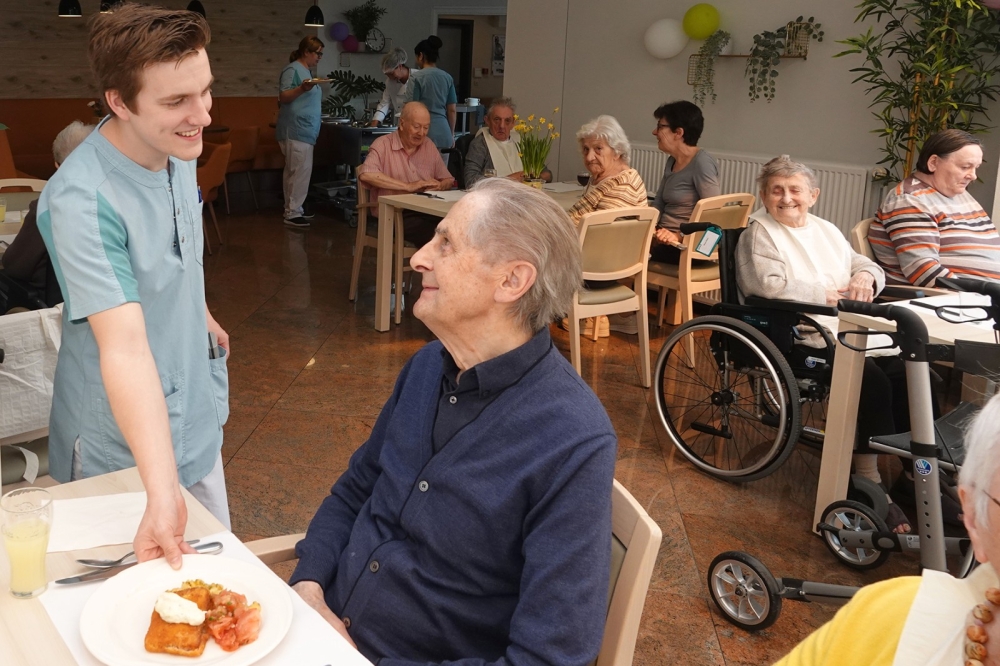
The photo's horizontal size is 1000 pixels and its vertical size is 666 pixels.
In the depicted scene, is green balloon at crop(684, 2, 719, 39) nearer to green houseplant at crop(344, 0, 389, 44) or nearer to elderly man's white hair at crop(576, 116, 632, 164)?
elderly man's white hair at crop(576, 116, 632, 164)

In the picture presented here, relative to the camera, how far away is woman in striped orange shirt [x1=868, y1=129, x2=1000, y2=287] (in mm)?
3787

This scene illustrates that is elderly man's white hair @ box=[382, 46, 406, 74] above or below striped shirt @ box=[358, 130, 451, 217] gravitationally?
above

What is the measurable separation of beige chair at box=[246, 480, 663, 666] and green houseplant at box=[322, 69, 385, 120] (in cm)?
966

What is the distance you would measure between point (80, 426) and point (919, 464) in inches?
76.8

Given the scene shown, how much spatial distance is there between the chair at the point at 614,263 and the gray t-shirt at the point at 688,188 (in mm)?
556

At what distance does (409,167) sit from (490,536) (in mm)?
4455

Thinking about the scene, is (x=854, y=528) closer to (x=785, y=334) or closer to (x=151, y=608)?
(x=785, y=334)

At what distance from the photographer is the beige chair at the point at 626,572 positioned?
131cm

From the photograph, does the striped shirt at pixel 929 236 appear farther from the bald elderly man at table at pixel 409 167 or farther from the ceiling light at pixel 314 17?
the ceiling light at pixel 314 17

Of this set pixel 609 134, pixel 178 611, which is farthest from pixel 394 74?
pixel 178 611

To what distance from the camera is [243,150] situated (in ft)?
29.4

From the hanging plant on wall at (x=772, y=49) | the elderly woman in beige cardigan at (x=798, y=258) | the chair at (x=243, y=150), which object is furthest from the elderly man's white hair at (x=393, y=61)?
the elderly woman in beige cardigan at (x=798, y=258)

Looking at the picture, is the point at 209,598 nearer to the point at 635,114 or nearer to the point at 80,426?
the point at 80,426

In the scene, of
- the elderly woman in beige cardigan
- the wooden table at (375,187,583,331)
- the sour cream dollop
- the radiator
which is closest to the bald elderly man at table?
the wooden table at (375,187,583,331)
